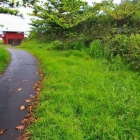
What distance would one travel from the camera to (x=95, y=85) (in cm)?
629

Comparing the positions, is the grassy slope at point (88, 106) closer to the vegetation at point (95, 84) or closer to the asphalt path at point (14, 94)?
the vegetation at point (95, 84)

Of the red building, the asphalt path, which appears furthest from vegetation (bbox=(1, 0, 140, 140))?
the red building

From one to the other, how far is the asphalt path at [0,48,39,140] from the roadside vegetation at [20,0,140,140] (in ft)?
1.29

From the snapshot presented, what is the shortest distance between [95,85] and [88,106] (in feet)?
4.62

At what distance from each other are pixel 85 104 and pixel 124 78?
8.59 ft

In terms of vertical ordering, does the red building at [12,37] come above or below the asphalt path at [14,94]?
above

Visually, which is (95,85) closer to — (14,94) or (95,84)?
(95,84)

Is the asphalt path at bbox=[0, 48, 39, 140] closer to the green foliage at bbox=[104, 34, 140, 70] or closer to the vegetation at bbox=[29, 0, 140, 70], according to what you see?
the vegetation at bbox=[29, 0, 140, 70]

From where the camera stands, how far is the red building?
30.7 m

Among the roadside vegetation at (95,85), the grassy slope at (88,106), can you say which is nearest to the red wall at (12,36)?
the roadside vegetation at (95,85)

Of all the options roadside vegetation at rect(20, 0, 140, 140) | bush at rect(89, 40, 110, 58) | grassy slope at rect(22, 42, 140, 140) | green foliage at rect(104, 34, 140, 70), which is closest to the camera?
grassy slope at rect(22, 42, 140, 140)

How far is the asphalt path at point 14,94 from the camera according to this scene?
441 cm

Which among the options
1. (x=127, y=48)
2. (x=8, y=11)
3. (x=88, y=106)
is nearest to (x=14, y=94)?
(x=88, y=106)

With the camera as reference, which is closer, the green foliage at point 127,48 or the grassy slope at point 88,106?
the grassy slope at point 88,106
